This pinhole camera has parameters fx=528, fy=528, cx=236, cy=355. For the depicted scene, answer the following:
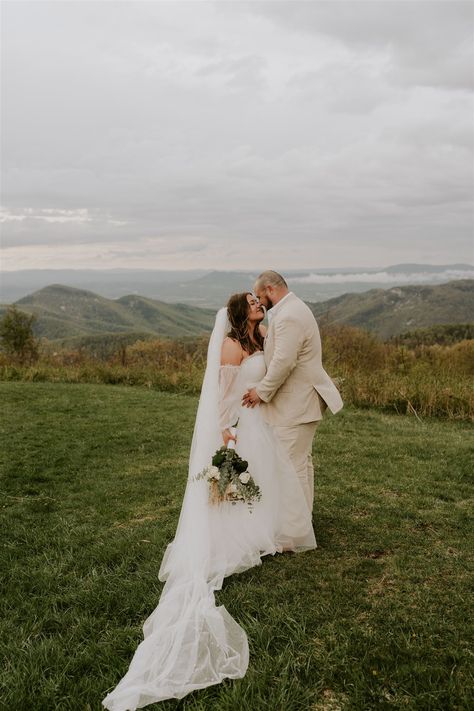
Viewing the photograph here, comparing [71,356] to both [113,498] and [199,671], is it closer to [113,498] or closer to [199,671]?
[113,498]

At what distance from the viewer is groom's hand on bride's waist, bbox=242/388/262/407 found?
16.4 ft

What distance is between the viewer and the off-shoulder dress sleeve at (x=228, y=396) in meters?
5.11

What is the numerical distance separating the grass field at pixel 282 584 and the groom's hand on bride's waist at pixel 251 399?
1433 millimetres

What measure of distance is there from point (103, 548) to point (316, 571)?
7.04 feet

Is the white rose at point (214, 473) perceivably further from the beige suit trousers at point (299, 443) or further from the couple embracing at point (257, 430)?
the beige suit trousers at point (299, 443)

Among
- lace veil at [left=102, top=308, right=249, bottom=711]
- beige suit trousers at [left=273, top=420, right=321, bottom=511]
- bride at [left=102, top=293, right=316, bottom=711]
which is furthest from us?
beige suit trousers at [left=273, top=420, right=321, bottom=511]

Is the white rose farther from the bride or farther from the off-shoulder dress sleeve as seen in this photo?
the off-shoulder dress sleeve

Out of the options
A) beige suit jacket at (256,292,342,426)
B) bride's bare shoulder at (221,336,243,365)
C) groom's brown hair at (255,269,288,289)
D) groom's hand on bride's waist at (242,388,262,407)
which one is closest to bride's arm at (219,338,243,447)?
bride's bare shoulder at (221,336,243,365)

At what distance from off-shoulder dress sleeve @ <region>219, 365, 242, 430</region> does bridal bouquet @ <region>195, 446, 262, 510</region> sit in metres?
0.40

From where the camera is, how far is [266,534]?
484 cm

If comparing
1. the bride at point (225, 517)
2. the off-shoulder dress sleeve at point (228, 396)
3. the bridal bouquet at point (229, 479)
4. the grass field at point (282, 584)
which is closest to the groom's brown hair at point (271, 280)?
the bride at point (225, 517)

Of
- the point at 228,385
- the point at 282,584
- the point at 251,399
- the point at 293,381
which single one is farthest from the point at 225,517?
the point at 293,381

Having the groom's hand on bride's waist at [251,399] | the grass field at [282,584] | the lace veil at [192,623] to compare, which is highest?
the groom's hand on bride's waist at [251,399]

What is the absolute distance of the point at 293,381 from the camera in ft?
16.3
